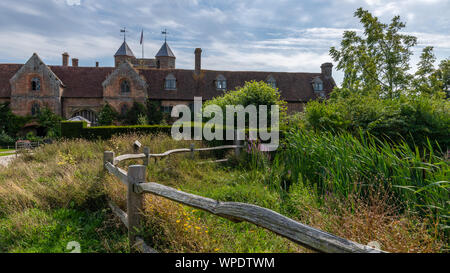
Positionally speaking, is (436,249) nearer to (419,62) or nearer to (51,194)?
(51,194)

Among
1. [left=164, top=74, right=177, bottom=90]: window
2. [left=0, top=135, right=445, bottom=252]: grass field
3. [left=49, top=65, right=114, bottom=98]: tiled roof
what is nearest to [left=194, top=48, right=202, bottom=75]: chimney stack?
[left=164, top=74, right=177, bottom=90]: window

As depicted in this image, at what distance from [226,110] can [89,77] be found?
18840 millimetres

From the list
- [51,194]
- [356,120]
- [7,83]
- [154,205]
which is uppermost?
[7,83]

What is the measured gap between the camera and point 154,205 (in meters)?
3.28

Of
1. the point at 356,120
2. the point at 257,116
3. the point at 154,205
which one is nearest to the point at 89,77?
the point at 257,116

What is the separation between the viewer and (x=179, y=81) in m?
27.5

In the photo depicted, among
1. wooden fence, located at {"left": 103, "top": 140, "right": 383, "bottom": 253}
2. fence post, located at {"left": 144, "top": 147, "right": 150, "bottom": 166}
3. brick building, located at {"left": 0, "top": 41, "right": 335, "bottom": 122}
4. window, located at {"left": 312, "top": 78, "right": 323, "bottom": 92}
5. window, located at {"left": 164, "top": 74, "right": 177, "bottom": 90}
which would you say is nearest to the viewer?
wooden fence, located at {"left": 103, "top": 140, "right": 383, "bottom": 253}

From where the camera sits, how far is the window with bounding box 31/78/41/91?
2453 centimetres

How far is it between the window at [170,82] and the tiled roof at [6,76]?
14.4 m

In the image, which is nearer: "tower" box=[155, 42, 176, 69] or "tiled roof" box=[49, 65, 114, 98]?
"tiled roof" box=[49, 65, 114, 98]

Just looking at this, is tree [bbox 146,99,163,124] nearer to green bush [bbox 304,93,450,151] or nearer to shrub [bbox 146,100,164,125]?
shrub [bbox 146,100,164,125]

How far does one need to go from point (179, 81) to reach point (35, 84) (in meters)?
13.3

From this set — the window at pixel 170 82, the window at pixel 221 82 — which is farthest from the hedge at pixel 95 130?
the window at pixel 221 82

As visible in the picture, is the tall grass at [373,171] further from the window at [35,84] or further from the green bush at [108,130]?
the window at [35,84]
